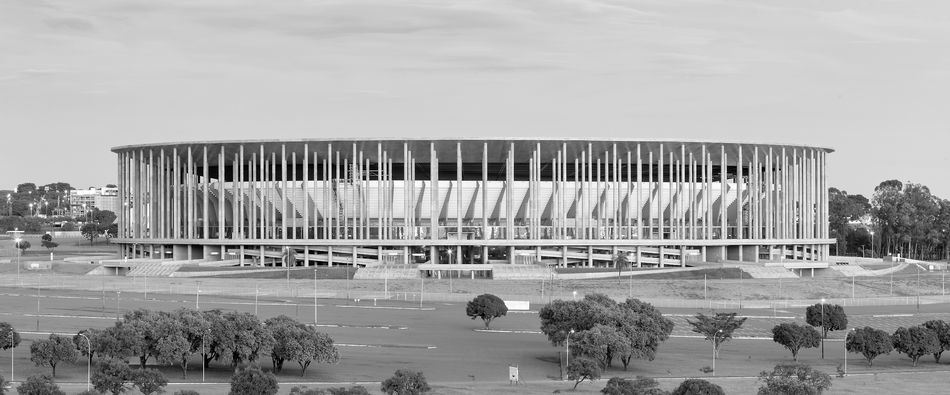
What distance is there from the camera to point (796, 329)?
7238 centimetres

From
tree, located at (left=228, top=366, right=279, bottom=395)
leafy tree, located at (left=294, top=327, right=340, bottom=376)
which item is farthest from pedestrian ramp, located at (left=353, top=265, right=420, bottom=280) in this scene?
tree, located at (left=228, top=366, right=279, bottom=395)

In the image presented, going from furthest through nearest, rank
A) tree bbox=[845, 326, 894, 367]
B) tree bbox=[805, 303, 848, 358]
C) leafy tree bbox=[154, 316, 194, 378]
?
1. tree bbox=[805, 303, 848, 358]
2. tree bbox=[845, 326, 894, 367]
3. leafy tree bbox=[154, 316, 194, 378]

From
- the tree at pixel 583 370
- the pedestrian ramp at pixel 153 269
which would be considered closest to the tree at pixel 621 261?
the pedestrian ramp at pixel 153 269

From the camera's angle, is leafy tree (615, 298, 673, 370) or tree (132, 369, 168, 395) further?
leafy tree (615, 298, 673, 370)

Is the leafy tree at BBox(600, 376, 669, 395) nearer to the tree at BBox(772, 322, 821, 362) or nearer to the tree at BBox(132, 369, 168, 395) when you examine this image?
the tree at BBox(772, 322, 821, 362)

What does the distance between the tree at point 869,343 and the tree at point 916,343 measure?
59 centimetres

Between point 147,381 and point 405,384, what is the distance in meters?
11.2

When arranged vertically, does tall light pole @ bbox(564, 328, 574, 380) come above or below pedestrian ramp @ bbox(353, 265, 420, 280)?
below

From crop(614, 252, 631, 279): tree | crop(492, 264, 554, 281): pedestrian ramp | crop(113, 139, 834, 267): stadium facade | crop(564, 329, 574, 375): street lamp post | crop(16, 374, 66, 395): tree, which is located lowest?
crop(564, 329, 574, 375): street lamp post

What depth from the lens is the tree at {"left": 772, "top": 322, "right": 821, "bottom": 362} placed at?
235ft

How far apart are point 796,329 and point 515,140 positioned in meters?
60.8

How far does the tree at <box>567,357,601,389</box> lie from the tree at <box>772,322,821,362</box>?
16.1 meters

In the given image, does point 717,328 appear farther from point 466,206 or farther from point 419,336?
point 466,206

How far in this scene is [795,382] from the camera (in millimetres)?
56000
